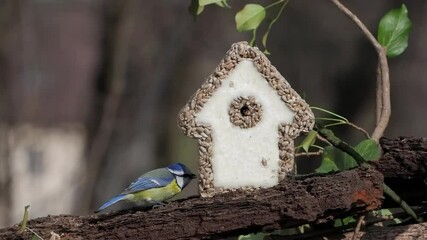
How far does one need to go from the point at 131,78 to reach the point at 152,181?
13.0 feet

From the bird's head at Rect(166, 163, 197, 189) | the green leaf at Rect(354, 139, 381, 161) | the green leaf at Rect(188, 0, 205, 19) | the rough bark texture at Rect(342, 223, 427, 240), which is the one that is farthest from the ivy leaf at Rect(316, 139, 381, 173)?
the green leaf at Rect(188, 0, 205, 19)

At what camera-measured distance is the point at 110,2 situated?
5.39 m

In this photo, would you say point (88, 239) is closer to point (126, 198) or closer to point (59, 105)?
point (126, 198)

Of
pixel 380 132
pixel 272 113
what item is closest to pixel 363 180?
pixel 272 113

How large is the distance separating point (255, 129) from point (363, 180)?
0.65 feet

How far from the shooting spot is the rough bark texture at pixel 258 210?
145 centimetres

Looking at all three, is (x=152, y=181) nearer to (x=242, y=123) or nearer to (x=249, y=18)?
A: (x=242, y=123)

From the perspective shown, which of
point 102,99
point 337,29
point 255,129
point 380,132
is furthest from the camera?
point 337,29

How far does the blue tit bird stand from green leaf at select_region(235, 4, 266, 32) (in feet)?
1.18

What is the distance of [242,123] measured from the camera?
5.17 ft

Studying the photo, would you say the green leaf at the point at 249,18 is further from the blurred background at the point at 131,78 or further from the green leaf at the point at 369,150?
the blurred background at the point at 131,78

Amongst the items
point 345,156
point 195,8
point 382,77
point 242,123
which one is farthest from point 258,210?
point 195,8

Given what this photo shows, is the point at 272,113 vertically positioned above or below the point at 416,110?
above

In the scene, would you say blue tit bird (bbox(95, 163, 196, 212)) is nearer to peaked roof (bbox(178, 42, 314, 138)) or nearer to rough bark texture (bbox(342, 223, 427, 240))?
peaked roof (bbox(178, 42, 314, 138))
